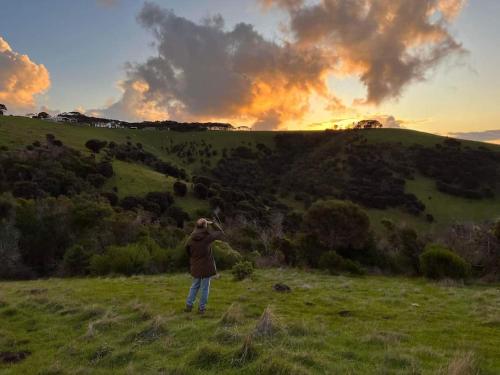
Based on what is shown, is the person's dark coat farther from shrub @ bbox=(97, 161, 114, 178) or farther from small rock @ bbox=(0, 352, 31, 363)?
shrub @ bbox=(97, 161, 114, 178)

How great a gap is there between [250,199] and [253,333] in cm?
7377

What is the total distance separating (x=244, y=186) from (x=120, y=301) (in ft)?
293

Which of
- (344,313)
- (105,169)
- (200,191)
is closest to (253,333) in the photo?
(344,313)

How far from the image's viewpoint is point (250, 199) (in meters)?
81.7

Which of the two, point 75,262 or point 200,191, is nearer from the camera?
point 75,262

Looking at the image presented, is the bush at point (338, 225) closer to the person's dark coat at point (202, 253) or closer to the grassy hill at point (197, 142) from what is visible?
the person's dark coat at point (202, 253)

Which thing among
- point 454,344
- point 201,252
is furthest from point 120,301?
point 454,344

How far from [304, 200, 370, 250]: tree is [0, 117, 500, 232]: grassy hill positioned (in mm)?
38995

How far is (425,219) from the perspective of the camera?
269 ft

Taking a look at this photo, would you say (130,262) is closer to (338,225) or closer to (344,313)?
(338,225)

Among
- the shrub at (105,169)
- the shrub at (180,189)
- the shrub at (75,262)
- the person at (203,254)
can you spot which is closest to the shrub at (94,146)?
the shrub at (105,169)

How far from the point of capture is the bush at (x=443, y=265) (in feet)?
69.5

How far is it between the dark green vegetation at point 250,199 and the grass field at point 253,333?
421 inches

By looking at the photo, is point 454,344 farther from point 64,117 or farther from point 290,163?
point 64,117
